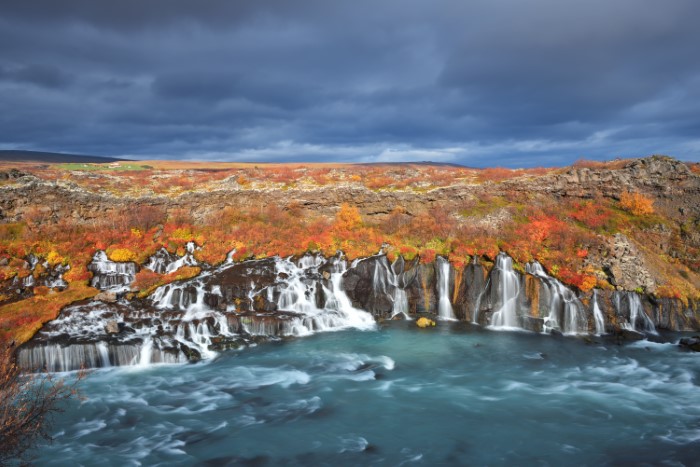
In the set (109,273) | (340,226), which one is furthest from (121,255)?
(340,226)

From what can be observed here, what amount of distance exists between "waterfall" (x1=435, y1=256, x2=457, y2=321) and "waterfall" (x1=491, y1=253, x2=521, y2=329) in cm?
288

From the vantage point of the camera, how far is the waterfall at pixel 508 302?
26562 mm

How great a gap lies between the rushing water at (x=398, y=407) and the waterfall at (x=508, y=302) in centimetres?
244

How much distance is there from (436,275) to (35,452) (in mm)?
23120

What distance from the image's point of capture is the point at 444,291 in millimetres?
28703

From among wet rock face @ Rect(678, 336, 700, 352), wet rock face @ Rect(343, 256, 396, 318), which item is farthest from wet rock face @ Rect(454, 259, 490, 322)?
wet rock face @ Rect(678, 336, 700, 352)

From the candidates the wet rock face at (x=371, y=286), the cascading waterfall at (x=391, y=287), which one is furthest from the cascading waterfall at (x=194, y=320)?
the cascading waterfall at (x=391, y=287)

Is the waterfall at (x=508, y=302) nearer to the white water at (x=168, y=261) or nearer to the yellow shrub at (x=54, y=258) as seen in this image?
the white water at (x=168, y=261)

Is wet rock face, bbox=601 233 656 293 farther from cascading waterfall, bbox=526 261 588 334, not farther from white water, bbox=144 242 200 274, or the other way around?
white water, bbox=144 242 200 274

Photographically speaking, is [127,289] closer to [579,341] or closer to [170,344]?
[170,344]

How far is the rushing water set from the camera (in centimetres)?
1384

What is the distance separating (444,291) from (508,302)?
13.8 feet

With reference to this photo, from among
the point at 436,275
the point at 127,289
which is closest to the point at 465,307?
the point at 436,275

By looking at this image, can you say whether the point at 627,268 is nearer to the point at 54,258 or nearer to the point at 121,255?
the point at 121,255
